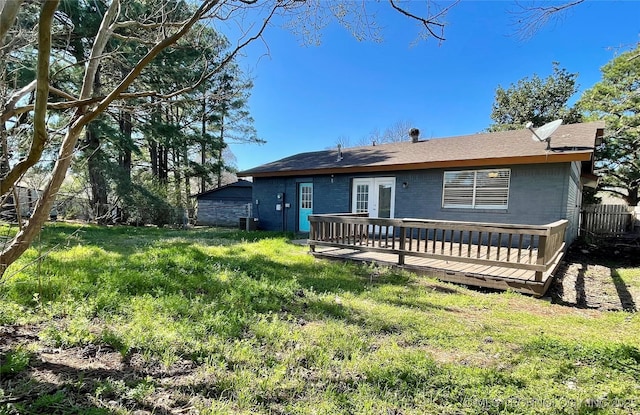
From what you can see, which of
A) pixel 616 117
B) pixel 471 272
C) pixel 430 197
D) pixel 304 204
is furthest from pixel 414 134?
pixel 616 117

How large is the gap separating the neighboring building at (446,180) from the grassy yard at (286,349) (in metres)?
4.22

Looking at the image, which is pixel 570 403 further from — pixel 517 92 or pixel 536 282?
pixel 517 92

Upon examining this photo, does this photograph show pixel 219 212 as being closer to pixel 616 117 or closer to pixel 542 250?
pixel 542 250

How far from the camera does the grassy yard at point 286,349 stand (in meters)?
2.10

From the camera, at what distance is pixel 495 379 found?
2480 millimetres

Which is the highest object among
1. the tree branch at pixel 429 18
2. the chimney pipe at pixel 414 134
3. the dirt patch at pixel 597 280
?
the chimney pipe at pixel 414 134

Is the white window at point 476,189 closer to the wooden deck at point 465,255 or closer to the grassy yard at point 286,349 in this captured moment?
the wooden deck at point 465,255

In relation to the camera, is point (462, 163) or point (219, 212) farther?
point (219, 212)

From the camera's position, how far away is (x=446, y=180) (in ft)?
30.2

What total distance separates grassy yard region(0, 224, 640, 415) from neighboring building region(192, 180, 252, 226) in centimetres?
1280

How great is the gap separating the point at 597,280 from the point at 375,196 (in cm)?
596

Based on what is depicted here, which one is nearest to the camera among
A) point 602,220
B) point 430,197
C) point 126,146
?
point 430,197

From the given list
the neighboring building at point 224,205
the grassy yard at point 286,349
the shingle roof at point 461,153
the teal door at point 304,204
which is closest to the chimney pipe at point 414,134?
the shingle roof at point 461,153

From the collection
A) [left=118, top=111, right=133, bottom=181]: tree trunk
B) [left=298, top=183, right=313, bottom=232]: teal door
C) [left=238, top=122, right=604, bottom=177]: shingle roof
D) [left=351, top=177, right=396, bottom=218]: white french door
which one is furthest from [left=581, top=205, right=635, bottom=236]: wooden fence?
[left=118, top=111, right=133, bottom=181]: tree trunk
